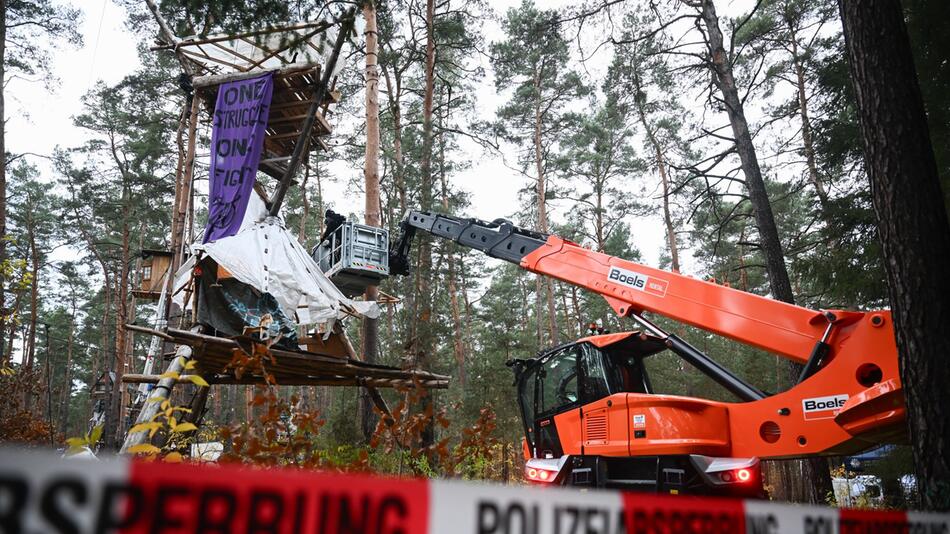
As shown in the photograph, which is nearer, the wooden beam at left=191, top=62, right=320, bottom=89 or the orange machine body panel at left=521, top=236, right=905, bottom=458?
the orange machine body panel at left=521, top=236, right=905, bottom=458

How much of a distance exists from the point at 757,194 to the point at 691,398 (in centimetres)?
656

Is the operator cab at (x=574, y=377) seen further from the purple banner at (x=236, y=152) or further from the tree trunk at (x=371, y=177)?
the purple banner at (x=236, y=152)

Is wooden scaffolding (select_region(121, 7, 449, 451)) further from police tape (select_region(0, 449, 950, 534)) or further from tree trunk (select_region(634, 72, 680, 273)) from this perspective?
tree trunk (select_region(634, 72, 680, 273))

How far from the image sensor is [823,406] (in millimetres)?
5328

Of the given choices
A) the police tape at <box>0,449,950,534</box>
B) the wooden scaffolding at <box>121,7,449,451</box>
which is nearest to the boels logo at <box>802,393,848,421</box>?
the police tape at <box>0,449,950,534</box>

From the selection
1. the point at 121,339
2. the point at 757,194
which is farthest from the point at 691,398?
the point at 121,339

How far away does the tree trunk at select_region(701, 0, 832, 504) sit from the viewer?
34.0 ft

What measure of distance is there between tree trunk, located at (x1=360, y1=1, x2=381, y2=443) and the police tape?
10.3 m

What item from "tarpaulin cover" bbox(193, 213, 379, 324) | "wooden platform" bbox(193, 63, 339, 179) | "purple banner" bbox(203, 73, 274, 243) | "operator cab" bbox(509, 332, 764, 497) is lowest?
"operator cab" bbox(509, 332, 764, 497)

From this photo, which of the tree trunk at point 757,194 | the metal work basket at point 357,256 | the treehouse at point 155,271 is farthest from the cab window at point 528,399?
the treehouse at point 155,271

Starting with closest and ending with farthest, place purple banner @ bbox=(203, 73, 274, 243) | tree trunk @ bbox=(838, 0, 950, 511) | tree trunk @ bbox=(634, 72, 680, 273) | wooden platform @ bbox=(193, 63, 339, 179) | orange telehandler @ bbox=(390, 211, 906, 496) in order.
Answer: tree trunk @ bbox=(838, 0, 950, 511) → orange telehandler @ bbox=(390, 211, 906, 496) → purple banner @ bbox=(203, 73, 274, 243) → wooden platform @ bbox=(193, 63, 339, 179) → tree trunk @ bbox=(634, 72, 680, 273)

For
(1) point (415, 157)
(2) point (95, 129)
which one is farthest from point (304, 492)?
(2) point (95, 129)

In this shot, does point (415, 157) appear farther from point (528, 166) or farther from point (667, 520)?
point (667, 520)

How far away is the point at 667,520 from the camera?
6.64ft
